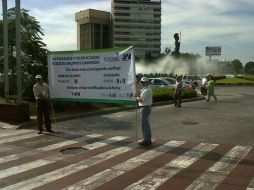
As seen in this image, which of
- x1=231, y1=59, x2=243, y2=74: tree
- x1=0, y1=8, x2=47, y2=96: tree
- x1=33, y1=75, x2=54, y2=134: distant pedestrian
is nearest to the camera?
x1=33, y1=75, x2=54, y2=134: distant pedestrian

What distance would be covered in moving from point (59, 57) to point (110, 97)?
8.55 feet

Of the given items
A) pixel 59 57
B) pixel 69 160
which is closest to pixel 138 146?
pixel 69 160

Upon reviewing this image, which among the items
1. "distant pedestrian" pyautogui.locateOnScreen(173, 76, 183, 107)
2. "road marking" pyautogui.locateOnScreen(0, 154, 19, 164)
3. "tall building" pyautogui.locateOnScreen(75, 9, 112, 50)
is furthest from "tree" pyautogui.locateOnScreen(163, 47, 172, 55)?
"road marking" pyautogui.locateOnScreen(0, 154, 19, 164)

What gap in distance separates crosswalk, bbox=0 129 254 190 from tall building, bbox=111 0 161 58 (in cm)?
8485

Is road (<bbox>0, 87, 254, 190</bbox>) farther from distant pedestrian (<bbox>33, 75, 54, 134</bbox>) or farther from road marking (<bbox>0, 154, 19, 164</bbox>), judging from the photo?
distant pedestrian (<bbox>33, 75, 54, 134</bbox>)

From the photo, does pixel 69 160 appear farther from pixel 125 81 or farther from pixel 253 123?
pixel 253 123

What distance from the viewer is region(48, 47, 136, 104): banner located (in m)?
12.2

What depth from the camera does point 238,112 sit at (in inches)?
794

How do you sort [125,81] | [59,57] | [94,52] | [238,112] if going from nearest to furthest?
[125,81] < [94,52] < [59,57] < [238,112]

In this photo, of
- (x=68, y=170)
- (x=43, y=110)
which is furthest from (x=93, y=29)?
(x=68, y=170)

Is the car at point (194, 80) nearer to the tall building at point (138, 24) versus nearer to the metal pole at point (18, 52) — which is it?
the metal pole at point (18, 52)

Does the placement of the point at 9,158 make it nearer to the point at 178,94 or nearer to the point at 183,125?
the point at 183,125

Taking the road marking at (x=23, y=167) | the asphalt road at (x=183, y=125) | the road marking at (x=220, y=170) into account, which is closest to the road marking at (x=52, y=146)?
the road marking at (x=23, y=167)

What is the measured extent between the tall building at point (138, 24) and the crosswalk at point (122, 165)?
278 feet
